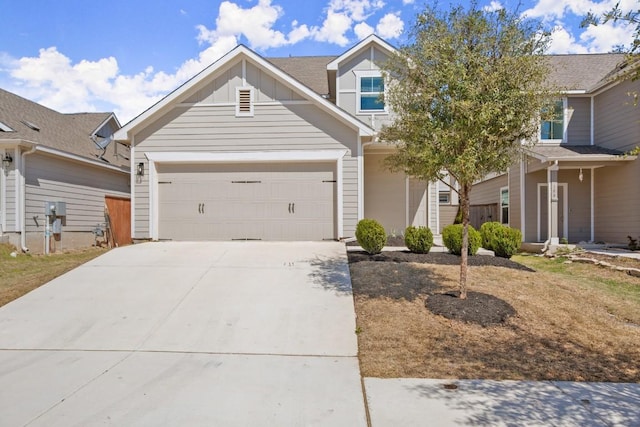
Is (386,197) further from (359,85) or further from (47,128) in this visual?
(47,128)

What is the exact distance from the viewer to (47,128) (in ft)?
48.7

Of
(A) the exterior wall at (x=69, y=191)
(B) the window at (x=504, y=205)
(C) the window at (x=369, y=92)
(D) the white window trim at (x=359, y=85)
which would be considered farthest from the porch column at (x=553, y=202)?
(A) the exterior wall at (x=69, y=191)

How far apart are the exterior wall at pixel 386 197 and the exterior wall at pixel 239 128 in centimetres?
227

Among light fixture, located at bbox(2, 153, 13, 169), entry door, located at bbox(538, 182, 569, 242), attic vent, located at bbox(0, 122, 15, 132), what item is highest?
attic vent, located at bbox(0, 122, 15, 132)

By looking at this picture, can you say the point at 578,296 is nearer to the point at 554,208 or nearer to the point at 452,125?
the point at 452,125

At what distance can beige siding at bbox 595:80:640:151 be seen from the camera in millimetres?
13281

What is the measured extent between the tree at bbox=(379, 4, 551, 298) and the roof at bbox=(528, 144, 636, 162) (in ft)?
24.9

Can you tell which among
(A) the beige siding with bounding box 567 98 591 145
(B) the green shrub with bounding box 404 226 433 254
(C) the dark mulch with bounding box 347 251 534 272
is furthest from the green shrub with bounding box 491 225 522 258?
(A) the beige siding with bounding box 567 98 591 145

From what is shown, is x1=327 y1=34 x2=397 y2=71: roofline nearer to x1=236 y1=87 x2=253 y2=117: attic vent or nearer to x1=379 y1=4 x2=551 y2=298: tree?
x1=236 y1=87 x2=253 y2=117: attic vent

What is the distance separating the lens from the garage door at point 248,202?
37.2 ft

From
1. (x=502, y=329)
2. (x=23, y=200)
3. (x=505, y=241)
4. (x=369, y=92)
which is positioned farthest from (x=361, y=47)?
(x=23, y=200)

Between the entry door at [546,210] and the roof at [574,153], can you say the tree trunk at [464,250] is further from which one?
the entry door at [546,210]

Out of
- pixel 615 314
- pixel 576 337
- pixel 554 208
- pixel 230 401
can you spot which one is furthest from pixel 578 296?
pixel 554 208

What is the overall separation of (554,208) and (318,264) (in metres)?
9.24
